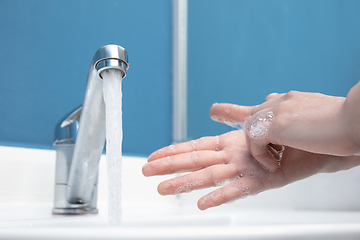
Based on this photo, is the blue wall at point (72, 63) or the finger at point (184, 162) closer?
the finger at point (184, 162)

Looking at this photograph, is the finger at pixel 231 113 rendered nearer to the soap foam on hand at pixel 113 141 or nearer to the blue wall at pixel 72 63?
the soap foam on hand at pixel 113 141

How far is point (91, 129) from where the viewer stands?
456 mm

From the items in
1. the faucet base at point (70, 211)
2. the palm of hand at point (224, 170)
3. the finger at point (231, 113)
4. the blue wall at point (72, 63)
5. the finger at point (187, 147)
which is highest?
the blue wall at point (72, 63)

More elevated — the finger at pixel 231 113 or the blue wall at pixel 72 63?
the blue wall at pixel 72 63

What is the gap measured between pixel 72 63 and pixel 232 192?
562 millimetres

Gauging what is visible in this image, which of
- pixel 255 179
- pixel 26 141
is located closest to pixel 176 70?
pixel 26 141

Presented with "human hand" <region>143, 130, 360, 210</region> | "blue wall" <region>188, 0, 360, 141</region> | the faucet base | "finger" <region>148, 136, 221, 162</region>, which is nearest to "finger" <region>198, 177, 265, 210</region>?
"human hand" <region>143, 130, 360, 210</region>

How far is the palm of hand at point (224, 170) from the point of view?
463mm

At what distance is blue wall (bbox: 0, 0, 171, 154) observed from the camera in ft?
2.32

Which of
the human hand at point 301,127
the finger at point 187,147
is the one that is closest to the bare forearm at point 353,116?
the human hand at point 301,127

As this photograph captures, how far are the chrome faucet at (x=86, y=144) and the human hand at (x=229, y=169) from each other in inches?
3.7

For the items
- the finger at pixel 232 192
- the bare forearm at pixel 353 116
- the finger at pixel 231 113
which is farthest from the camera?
the finger at pixel 231 113

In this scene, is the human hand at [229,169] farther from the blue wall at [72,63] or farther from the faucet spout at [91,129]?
the blue wall at [72,63]

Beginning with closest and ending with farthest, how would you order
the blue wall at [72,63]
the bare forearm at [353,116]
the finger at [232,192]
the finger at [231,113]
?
the bare forearm at [353,116]
the finger at [232,192]
the finger at [231,113]
the blue wall at [72,63]
